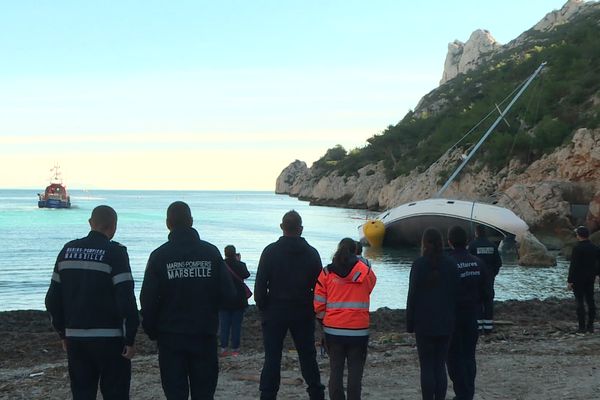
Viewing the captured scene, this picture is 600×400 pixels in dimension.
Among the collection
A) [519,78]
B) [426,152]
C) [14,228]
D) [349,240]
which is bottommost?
[14,228]

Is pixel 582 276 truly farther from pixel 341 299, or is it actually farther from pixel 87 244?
pixel 87 244

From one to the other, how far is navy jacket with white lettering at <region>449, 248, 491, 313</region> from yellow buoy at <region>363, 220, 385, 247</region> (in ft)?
129

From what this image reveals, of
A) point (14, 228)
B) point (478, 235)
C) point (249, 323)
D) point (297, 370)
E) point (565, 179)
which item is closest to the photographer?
point (297, 370)

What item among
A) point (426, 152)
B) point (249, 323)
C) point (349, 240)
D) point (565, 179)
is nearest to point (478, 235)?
point (349, 240)

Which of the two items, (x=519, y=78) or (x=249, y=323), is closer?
(x=249, y=323)

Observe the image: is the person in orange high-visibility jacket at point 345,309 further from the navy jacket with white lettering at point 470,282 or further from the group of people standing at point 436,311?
the navy jacket with white lettering at point 470,282

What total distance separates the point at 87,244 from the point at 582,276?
9304mm

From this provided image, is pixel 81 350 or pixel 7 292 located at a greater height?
pixel 81 350

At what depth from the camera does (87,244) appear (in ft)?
18.5

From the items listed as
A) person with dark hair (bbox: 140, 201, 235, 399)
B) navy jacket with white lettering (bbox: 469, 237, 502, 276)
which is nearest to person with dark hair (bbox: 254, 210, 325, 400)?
person with dark hair (bbox: 140, 201, 235, 399)

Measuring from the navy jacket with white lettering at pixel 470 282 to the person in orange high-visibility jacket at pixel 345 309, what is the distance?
1.11 meters

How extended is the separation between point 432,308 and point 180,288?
8.32 feet

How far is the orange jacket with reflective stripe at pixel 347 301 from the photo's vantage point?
22.0ft

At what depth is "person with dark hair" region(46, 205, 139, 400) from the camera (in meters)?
5.58
